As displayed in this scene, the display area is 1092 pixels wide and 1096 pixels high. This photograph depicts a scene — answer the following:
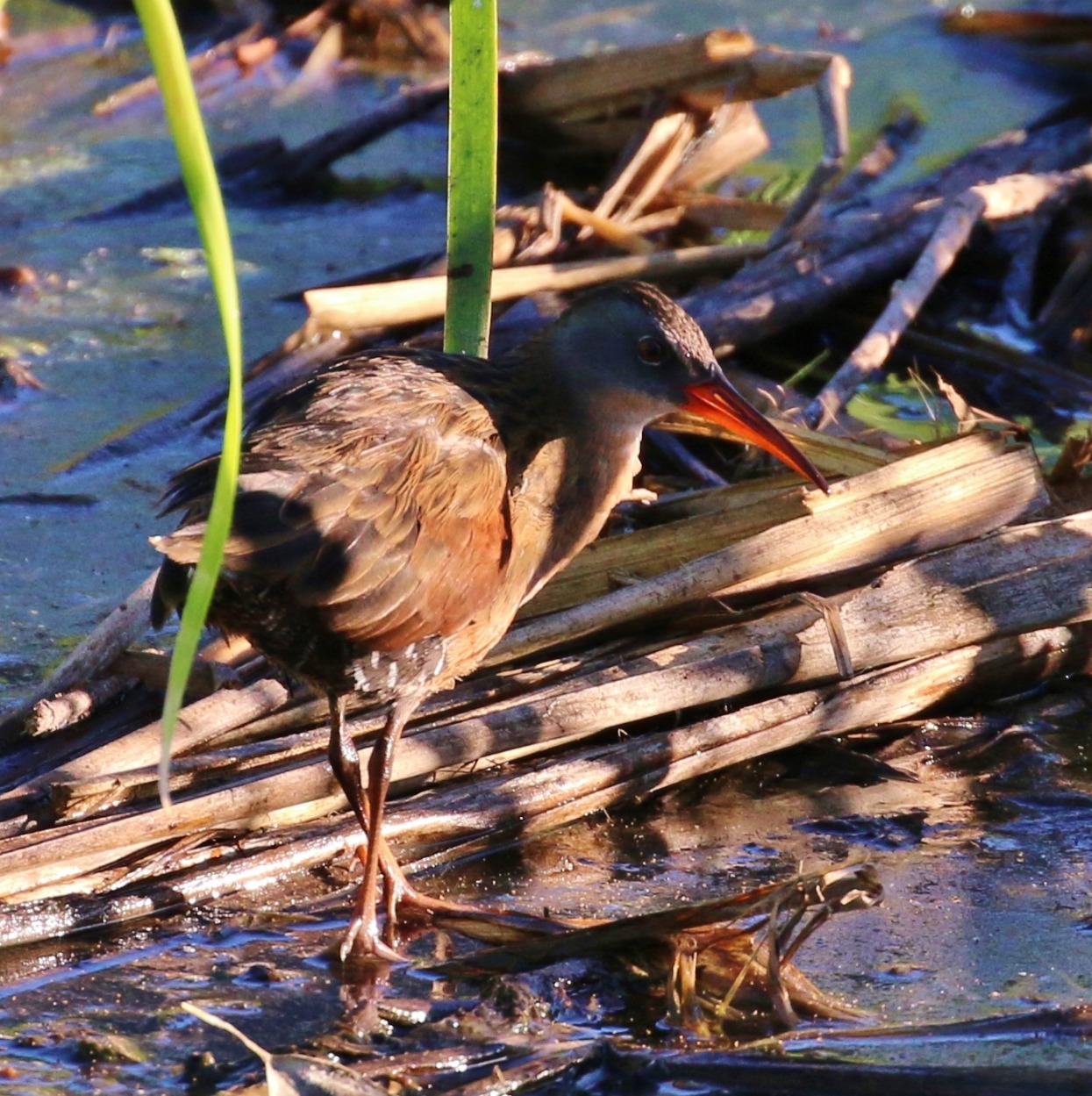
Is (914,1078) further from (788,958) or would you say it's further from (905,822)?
(905,822)

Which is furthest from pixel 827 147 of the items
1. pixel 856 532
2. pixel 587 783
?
pixel 587 783

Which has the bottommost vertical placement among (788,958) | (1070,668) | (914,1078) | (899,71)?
(914,1078)

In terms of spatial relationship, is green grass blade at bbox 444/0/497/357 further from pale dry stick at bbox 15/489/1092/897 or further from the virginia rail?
pale dry stick at bbox 15/489/1092/897

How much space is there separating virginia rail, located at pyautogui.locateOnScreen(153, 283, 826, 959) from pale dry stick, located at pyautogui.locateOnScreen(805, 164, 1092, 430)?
3.92ft

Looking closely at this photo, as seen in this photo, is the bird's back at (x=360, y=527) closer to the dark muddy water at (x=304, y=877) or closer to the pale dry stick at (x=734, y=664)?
the pale dry stick at (x=734, y=664)

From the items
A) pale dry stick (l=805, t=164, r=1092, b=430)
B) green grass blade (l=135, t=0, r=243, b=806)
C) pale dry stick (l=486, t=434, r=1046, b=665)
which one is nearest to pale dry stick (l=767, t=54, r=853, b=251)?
pale dry stick (l=805, t=164, r=1092, b=430)

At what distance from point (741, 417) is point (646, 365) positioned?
0.68 feet

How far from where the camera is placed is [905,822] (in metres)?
3.38

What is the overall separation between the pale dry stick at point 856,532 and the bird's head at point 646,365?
41cm

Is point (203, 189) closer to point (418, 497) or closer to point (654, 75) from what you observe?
point (418, 497)

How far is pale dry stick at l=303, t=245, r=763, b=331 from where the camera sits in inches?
179

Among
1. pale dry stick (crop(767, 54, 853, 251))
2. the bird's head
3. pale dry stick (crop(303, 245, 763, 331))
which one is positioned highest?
pale dry stick (crop(767, 54, 853, 251))

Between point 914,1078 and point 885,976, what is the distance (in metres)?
0.42

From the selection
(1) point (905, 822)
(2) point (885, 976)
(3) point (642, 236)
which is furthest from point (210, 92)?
(2) point (885, 976)
